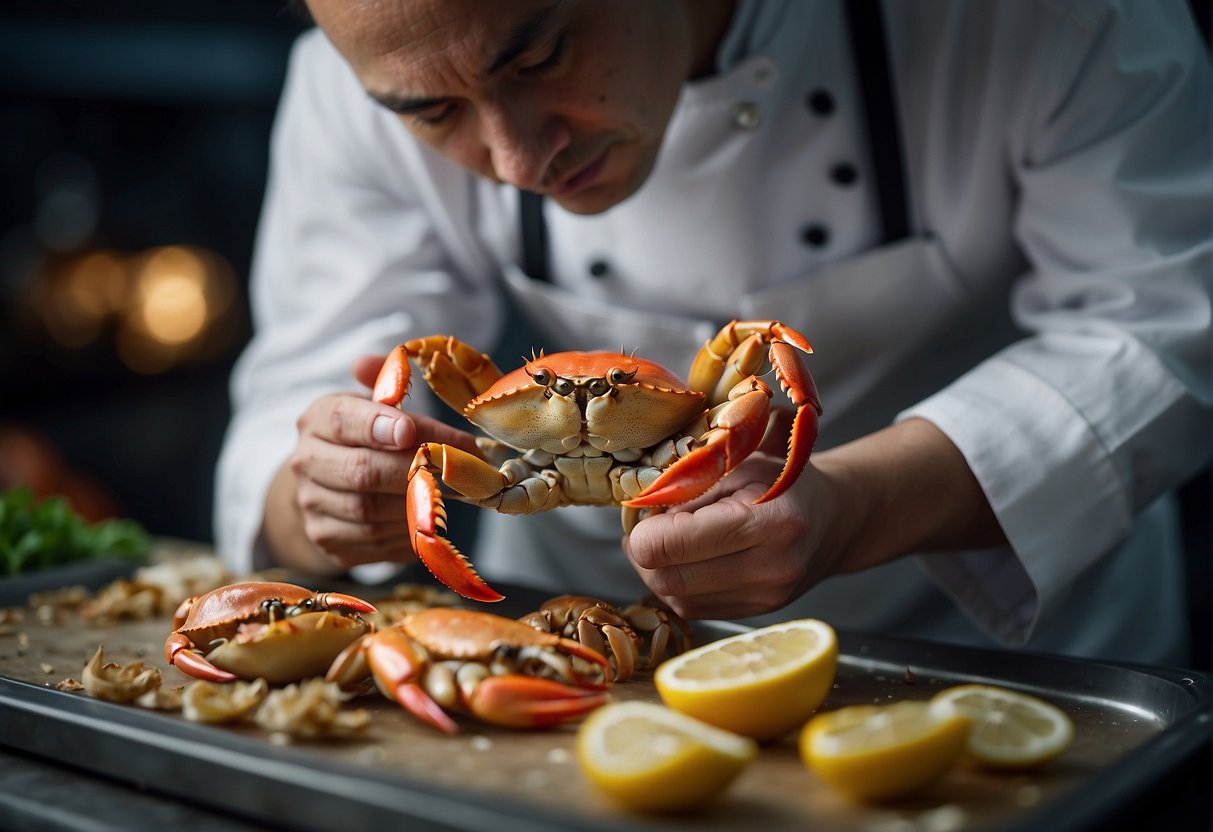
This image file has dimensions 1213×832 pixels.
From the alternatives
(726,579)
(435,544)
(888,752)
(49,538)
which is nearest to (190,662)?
(435,544)

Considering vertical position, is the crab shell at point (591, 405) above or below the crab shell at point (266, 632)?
above

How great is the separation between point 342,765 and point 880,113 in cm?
107

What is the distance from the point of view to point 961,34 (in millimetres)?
1442

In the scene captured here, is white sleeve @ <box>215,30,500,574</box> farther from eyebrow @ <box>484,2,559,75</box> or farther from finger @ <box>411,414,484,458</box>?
eyebrow @ <box>484,2,559,75</box>

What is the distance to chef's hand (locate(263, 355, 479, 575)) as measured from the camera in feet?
3.80

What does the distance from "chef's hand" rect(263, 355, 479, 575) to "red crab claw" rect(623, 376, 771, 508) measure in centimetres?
26

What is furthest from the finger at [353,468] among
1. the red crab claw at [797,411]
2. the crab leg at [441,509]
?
the red crab claw at [797,411]

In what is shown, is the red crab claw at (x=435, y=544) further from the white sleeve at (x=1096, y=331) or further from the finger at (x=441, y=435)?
the white sleeve at (x=1096, y=331)

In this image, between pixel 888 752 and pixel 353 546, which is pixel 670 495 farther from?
pixel 353 546

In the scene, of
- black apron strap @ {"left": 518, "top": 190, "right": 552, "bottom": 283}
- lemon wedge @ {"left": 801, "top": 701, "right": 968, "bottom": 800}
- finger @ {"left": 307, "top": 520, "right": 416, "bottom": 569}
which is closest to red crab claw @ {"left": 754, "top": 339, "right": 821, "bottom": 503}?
lemon wedge @ {"left": 801, "top": 701, "right": 968, "bottom": 800}

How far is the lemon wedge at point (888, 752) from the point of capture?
2.46 ft

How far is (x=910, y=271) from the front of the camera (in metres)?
1.49

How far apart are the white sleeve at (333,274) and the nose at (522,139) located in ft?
1.71

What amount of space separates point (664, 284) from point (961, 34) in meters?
0.49
